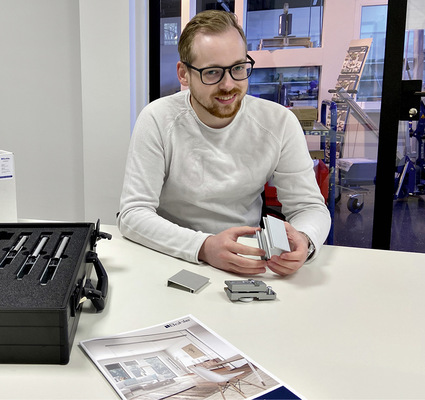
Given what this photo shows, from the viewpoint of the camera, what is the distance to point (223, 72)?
146 cm

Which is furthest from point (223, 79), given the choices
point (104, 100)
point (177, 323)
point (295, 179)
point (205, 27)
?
point (104, 100)

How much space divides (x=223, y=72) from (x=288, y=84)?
1456mm

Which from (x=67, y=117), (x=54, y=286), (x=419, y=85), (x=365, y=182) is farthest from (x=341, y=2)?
(x=54, y=286)

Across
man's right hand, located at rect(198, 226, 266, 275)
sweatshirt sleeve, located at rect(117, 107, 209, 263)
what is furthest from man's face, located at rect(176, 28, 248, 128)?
man's right hand, located at rect(198, 226, 266, 275)

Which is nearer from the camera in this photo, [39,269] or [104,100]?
[39,269]

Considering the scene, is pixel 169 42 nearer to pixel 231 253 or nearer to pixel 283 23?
pixel 283 23

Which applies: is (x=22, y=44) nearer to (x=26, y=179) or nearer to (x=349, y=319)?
(x=26, y=179)

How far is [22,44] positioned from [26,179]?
0.86 m

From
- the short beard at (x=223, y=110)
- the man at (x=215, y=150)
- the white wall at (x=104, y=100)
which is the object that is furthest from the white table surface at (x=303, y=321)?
the white wall at (x=104, y=100)

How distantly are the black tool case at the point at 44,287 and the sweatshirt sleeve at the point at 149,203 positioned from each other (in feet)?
0.50

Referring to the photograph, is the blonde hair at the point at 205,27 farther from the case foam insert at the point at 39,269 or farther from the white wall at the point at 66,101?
the white wall at the point at 66,101

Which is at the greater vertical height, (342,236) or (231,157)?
(231,157)

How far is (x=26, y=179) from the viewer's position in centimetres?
304

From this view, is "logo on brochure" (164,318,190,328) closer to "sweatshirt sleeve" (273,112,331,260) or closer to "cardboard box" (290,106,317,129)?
"sweatshirt sleeve" (273,112,331,260)
